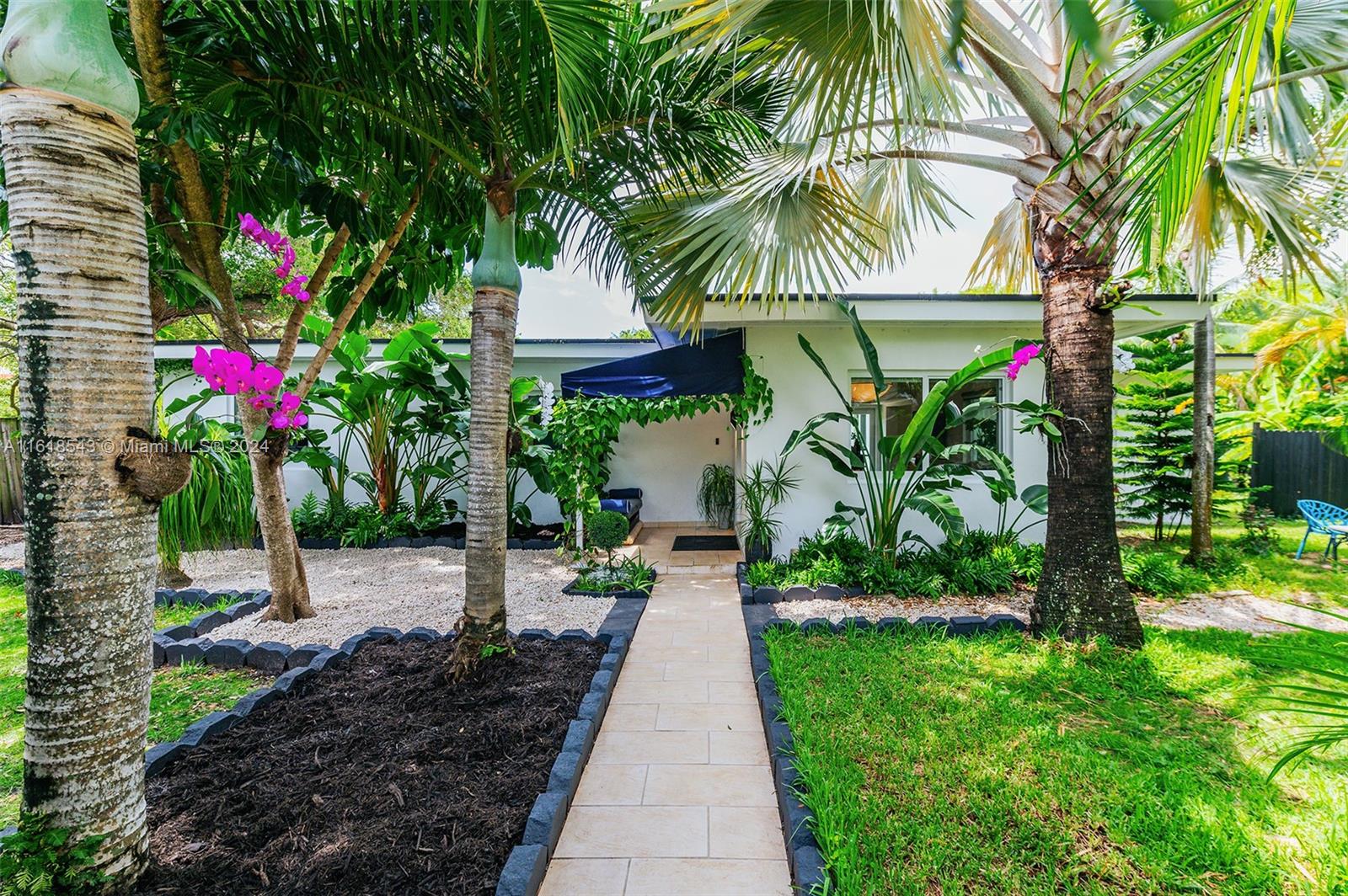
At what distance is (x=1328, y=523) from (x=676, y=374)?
8329 mm

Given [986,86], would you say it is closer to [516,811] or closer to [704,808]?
[704,808]

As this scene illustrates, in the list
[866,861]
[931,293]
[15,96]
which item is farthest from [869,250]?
[15,96]

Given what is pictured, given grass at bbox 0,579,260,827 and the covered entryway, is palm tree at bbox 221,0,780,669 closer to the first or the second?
grass at bbox 0,579,260,827

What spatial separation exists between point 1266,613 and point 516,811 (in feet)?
22.6

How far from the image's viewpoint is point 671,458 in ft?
38.4

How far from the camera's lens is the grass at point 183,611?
5.24 meters

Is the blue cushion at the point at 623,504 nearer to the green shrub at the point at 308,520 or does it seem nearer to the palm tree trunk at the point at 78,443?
the green shrub at the point at 308,520

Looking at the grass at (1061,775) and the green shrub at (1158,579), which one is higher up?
the green shrub at (1158,579)

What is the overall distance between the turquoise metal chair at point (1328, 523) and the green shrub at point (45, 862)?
11.1 metres

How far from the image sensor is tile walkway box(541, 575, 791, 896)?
2305mm

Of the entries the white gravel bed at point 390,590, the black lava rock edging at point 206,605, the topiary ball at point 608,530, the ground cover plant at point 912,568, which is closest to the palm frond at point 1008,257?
the ground cover plant at point 912,568

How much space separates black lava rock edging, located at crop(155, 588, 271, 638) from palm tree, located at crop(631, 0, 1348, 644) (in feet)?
15.8

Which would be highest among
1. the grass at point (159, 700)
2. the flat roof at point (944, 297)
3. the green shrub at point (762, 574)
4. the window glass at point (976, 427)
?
the flat roof at point (944, 297)

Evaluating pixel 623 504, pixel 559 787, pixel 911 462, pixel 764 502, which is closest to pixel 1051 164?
pixel 911 462
